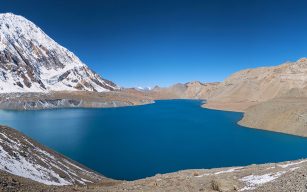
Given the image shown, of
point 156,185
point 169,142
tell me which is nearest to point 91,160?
point 169,142

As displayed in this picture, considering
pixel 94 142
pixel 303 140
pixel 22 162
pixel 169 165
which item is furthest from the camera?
pixel 303 140

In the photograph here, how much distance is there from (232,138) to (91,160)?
49330mm

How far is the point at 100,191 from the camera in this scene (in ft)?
86.0

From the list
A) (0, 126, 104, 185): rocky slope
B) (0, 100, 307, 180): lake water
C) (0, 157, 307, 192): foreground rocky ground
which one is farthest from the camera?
(0, 100, 307, 180): lake water

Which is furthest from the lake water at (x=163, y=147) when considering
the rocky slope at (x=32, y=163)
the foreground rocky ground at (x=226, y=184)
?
the foreground rocky ground at (x=226, y=184)

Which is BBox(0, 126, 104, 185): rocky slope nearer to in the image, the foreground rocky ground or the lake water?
the foreground rocky ground

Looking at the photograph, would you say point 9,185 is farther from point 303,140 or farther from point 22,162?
point 303,140

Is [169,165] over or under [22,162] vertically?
under

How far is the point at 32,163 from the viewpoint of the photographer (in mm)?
41281

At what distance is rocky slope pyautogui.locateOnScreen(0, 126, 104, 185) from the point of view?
36.6m

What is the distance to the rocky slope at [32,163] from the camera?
36.6 m

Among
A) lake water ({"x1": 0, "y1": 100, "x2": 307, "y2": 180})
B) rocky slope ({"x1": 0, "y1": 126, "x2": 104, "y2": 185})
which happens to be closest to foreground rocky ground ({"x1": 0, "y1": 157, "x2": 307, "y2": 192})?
rocky slope ({"x1": 0, "y1": 126, "x2": 104, "y2": 185})

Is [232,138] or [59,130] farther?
[59,130]

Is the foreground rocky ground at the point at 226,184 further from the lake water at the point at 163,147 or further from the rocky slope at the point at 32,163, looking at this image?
the lake water at the point at 163,147
